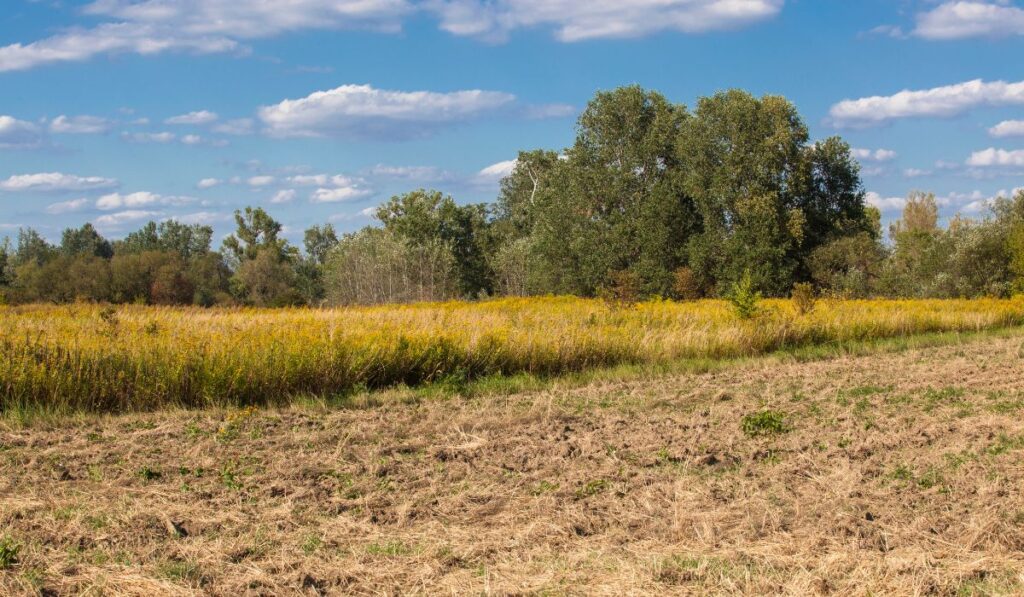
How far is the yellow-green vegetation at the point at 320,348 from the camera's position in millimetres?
10477

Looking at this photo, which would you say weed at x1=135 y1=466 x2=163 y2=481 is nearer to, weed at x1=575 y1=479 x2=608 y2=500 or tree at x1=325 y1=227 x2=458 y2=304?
weed at x1=575 y1=479 x2=608 y2=500

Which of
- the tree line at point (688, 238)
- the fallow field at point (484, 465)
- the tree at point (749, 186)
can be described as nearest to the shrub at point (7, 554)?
the fallow field at point (484, 465)

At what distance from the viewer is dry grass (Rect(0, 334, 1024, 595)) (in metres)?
5.08

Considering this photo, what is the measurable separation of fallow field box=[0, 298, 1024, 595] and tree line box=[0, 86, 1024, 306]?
54.5ft

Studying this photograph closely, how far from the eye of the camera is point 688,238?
125 ft

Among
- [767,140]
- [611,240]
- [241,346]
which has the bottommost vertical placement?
[241,346]

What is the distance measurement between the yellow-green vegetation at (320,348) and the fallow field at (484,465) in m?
0.05

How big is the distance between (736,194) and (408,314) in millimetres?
21664

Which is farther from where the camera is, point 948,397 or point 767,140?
point 767,140

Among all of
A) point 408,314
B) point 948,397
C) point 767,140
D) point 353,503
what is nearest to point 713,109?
point 767,140

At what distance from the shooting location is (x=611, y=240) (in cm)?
3928

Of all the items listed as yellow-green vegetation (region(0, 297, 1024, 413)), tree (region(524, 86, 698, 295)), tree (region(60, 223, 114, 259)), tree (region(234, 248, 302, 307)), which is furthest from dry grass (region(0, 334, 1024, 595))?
tree (region(60, 223, 114, 259))

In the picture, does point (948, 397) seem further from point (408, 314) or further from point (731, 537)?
point (408, 314)

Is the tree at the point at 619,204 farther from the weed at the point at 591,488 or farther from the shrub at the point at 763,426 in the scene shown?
the weed at the point at 591,488
